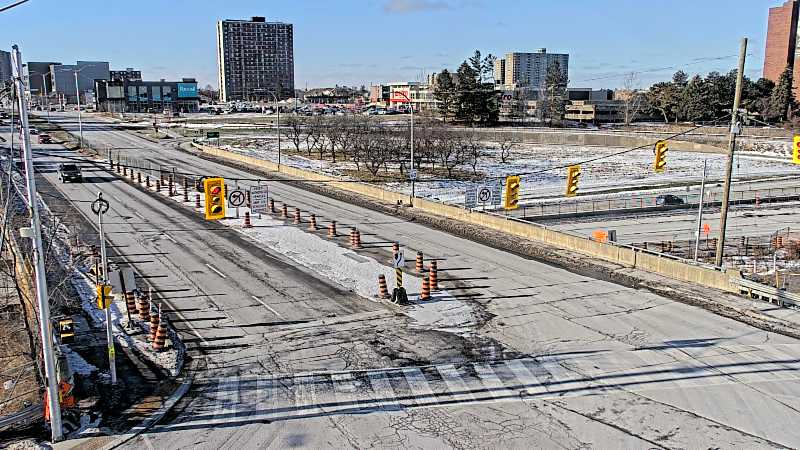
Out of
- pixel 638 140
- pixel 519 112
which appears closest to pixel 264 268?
pixel 638 140

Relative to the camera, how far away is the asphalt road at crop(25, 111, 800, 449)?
45.0 ft

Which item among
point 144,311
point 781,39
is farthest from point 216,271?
point 781,39

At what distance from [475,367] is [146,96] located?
603 ft

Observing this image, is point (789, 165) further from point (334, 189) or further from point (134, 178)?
point (134, 178)

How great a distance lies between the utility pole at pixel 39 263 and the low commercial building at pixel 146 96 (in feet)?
565

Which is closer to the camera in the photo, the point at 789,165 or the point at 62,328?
the point at 62,328

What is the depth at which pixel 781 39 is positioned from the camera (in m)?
118

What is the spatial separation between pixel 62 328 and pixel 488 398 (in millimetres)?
11904

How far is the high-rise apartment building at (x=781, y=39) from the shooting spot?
114 meters

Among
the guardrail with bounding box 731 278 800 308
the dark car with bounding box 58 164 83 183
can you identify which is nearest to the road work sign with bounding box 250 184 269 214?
the guardrail with bounding box 731 278 800 308

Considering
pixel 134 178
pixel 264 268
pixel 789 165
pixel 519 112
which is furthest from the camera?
pixel 519 112

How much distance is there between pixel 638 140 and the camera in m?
87.1

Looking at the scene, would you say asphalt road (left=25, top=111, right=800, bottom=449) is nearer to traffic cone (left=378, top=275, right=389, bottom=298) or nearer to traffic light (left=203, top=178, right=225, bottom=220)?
traffic cone (left=378, top=275, right=389, bottom=298)

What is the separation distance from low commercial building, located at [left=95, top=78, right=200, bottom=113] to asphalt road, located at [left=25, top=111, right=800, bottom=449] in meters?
164
